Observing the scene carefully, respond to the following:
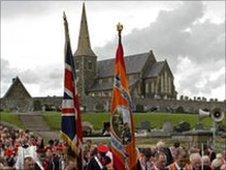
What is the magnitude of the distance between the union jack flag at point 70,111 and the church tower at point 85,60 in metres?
134

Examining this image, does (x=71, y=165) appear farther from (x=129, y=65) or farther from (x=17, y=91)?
(x=129, y=65)

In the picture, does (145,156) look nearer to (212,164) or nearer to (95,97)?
(212,164)

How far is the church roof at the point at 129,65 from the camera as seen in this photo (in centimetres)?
14488

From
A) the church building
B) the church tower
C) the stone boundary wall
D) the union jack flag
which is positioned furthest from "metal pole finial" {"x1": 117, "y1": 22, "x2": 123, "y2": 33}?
the church tower

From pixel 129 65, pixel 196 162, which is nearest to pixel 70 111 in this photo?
pixel 196 162

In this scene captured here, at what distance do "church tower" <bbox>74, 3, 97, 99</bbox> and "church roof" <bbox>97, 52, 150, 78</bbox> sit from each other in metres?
2.37

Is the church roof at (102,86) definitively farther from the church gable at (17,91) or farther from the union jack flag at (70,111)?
the union jack flag at (70,111)

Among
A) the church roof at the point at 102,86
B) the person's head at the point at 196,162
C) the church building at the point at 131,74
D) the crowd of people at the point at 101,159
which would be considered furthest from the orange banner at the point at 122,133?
the church roof at the point at 102,86

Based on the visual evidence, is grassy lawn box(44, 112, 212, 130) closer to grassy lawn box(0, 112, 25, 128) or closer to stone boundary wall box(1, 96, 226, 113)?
grassy lawn box(0, 112, 25, 128)

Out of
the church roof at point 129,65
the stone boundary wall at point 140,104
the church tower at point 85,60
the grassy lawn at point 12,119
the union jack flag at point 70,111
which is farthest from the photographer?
the church tower at point 85,60

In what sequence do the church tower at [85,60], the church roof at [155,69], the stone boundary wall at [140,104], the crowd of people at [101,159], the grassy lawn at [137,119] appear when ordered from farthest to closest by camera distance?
the church tower at [85,60], the church roof at [155,69], the stone boundary wall at [140,104], the grassy lawn at [137,119], the crowd of people at [101,159]

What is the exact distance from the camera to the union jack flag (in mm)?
11250

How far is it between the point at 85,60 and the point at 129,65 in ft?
30.8

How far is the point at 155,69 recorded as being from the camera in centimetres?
14625
